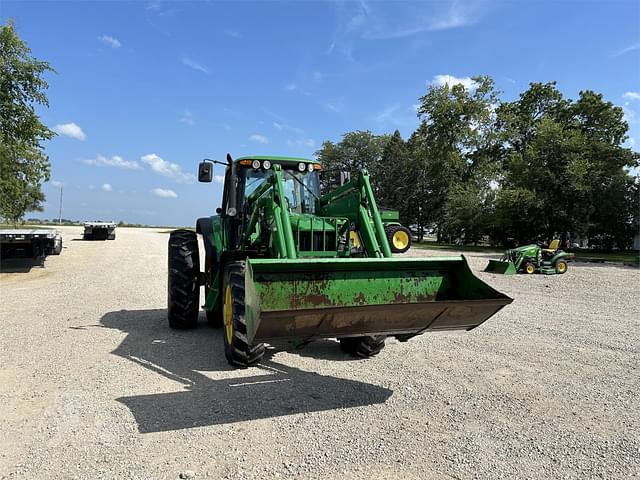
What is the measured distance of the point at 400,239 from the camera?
15.2 m

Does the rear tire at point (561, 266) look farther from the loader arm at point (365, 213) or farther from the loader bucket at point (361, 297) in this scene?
the loader bucket at point (361, 297)

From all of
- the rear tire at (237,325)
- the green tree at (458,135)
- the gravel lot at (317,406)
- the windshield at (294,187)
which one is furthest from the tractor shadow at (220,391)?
the green tree at (458,135)

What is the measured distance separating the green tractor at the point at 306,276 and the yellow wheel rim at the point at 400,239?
8.36 m

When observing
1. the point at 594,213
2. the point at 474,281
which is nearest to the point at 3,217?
the point at 474,281

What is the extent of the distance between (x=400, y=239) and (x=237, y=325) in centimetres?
1118

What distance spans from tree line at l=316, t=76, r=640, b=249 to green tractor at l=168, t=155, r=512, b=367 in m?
20.1

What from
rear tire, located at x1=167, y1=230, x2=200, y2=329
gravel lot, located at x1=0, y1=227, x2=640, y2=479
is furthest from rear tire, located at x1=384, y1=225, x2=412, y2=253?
rear tire, located at x1=167, y1=230, x2=200, y2=329

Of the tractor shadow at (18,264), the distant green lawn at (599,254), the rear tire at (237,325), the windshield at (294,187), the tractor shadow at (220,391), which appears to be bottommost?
the tractor shadow at (220,391)

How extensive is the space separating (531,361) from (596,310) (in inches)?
185

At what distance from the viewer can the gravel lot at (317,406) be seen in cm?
316

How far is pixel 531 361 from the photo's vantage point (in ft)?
18.5

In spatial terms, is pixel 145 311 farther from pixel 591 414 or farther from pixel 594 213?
pixel 594 213

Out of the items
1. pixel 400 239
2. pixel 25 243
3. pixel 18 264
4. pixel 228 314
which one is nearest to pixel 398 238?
pixel 400 239

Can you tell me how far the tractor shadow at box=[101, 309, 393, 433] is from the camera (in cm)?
389
